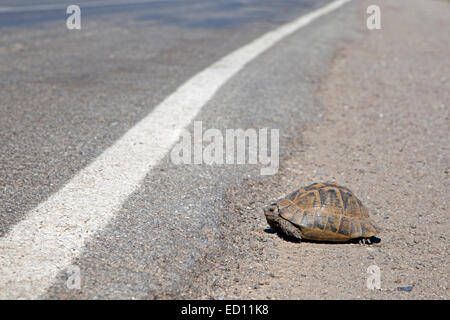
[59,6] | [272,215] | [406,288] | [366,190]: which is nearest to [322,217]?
[272,215]

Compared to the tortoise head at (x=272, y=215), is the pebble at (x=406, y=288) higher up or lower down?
lower down

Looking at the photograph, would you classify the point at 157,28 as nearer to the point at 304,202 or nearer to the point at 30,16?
the point at 30,16

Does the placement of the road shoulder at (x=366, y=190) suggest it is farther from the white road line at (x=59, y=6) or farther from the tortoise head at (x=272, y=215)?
the white road line at (x=59, y=6)

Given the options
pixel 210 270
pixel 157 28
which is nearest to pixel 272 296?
pixel 210 270

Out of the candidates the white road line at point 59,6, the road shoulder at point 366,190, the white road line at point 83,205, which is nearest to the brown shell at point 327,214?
the road shoulder at point 366,190

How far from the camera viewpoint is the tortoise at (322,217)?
3.62 m

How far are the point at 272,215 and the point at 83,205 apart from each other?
1352 mm

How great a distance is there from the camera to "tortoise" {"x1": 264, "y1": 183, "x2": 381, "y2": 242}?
3.62 metres

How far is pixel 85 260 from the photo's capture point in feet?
9.27

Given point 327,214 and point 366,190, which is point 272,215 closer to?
point 327,214

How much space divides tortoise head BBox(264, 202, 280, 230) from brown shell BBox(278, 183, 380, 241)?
0.04m

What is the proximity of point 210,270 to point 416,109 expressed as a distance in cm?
503

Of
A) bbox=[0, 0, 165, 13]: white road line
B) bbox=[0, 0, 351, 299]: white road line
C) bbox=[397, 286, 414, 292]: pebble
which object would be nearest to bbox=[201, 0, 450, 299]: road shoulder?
bbox=[397, 286, 414, 292]: pebble

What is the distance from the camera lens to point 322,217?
369 cm
